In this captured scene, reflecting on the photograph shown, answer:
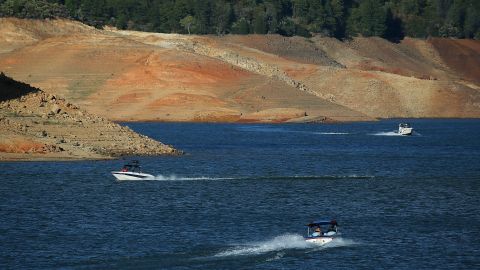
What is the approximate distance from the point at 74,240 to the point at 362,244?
13095mm

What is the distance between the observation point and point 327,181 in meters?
86.6

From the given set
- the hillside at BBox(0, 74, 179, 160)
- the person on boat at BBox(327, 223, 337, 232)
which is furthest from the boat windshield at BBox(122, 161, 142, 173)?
the person on boat at BBox(327, 223, 337, 232)

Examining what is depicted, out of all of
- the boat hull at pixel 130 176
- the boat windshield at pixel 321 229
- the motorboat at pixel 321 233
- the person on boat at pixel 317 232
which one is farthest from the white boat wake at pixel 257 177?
the person on boat at pixel 317 232

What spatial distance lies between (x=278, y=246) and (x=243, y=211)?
1265cm

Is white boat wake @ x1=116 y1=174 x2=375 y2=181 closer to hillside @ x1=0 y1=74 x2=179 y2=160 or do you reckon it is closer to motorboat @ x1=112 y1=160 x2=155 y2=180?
motorboat @ x1=112 y1=160 x2=155 y2=180

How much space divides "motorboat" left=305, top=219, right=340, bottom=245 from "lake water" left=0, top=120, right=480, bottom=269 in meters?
0.41

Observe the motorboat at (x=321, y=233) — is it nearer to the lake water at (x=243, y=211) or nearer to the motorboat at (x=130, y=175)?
the lake water at (x=243, y=211)

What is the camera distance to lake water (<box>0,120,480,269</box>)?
5247 centimetres

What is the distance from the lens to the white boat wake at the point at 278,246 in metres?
53.2

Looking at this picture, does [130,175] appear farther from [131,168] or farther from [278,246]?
[278,246]

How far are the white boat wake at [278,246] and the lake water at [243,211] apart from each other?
0.07 metres

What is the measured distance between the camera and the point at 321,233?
5572 centimetres

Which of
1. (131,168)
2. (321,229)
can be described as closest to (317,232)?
(321,229)

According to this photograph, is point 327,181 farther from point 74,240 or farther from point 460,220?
point 74,240
